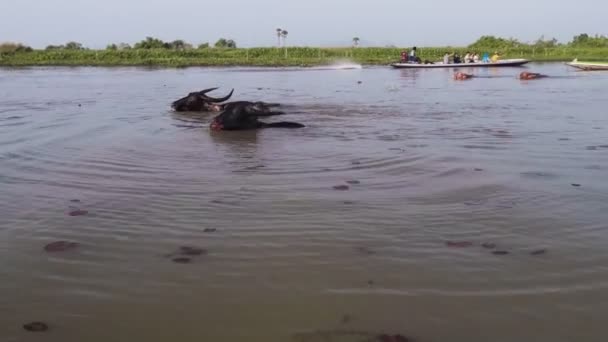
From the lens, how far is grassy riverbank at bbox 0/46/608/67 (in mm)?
48875

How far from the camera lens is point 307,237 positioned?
4.18 meters

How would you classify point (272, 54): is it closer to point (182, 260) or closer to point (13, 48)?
point (13, 48)

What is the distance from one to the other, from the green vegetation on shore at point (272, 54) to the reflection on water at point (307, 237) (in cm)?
4050

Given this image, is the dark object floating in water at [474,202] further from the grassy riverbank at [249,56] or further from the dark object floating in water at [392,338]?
the grassy riverbank at [249,56]

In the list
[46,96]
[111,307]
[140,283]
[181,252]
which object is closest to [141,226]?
[181,252]

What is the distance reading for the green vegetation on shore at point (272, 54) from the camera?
163 ft

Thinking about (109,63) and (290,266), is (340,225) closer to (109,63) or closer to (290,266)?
(290,266)

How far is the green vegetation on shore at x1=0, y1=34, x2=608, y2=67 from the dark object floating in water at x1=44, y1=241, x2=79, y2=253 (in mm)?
43573

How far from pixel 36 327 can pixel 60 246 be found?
118 cm

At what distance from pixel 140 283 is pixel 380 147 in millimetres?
4895

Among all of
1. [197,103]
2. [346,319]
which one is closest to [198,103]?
[197,103]

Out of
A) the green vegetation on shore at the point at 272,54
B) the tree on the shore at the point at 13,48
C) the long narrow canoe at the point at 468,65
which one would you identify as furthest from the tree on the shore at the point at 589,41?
the tree on the shore at the point at 13,48

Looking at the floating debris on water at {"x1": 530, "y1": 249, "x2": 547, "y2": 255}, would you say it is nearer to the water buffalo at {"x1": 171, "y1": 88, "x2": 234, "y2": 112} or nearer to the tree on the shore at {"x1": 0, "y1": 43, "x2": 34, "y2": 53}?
the water buffalo at {"x1": 171, "y1": 88, "x2": 234, "y2": 112}

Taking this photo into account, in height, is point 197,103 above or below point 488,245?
above
